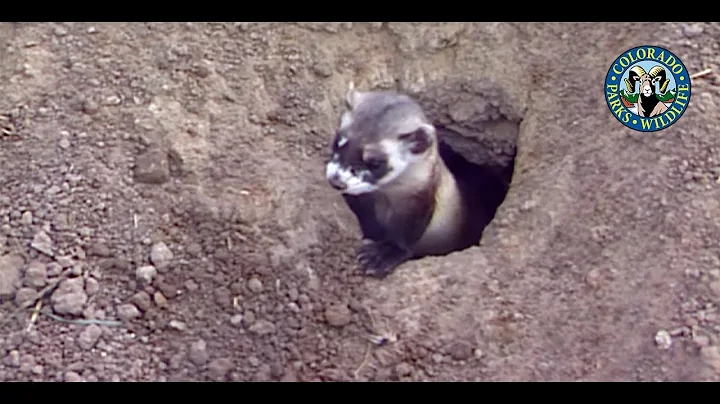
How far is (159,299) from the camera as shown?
3.88 metres

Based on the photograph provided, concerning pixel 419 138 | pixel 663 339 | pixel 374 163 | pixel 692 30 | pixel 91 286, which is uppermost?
pixel 692 30

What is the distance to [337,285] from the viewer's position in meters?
4.10

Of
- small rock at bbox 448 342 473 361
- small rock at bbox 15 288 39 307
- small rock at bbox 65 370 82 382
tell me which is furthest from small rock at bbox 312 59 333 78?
small rock at bbox 65 370 82 382

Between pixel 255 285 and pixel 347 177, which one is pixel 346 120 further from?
pixel 255 285

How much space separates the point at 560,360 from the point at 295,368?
112cm

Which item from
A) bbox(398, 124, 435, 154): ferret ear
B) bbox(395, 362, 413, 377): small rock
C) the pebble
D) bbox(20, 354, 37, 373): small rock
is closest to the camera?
bbox(20, 354, 37, 373): small rock

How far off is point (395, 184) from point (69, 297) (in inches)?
67.7

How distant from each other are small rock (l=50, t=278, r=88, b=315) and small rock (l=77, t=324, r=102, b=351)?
10 centimetres

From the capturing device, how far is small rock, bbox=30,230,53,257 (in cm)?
395

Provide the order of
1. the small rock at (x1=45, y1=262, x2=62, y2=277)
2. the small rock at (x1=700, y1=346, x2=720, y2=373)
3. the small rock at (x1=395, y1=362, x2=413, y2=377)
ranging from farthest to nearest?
the small rock at (x1=45, y1=262, x2=62, y2=277) < the small rock at (x1=395, y1=362, x2=413, y2=377) < the small rock at (x1=700, y1=346, x2=720, y2=373)

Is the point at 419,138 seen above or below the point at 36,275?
above

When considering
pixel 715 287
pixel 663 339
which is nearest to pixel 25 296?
pixel 663 339

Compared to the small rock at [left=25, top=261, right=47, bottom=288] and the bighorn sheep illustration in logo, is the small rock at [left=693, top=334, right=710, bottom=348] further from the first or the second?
the small rock at [left=25, top=261, right=47, bottom=288]

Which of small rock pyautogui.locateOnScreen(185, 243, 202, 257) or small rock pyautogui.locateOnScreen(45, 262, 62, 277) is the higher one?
small rock pyautogui.locateOnScreen(185, 243, 202, 257)
